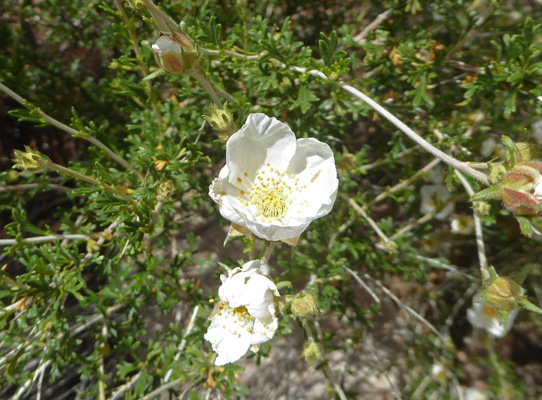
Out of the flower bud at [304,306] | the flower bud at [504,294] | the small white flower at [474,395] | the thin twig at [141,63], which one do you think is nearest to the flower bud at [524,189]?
the flower bud at [504,294]

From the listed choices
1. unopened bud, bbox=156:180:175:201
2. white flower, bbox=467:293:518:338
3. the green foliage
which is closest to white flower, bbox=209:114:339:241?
the green foliage

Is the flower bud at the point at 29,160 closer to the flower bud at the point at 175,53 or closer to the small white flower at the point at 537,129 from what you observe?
the flower bud at the point at 175,53

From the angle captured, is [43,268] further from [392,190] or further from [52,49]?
[52,49]

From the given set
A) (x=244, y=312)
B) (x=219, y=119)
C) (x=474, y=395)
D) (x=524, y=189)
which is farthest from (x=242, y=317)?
(x=474, y=395)

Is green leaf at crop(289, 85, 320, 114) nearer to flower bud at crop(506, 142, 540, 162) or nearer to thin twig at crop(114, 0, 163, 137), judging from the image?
thin twig at crop(114, 0, 163, 137)

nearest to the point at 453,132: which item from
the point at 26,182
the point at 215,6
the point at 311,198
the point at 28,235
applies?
the point at 311,198

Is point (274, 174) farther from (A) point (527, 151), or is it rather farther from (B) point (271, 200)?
(A) point (527, 151)
